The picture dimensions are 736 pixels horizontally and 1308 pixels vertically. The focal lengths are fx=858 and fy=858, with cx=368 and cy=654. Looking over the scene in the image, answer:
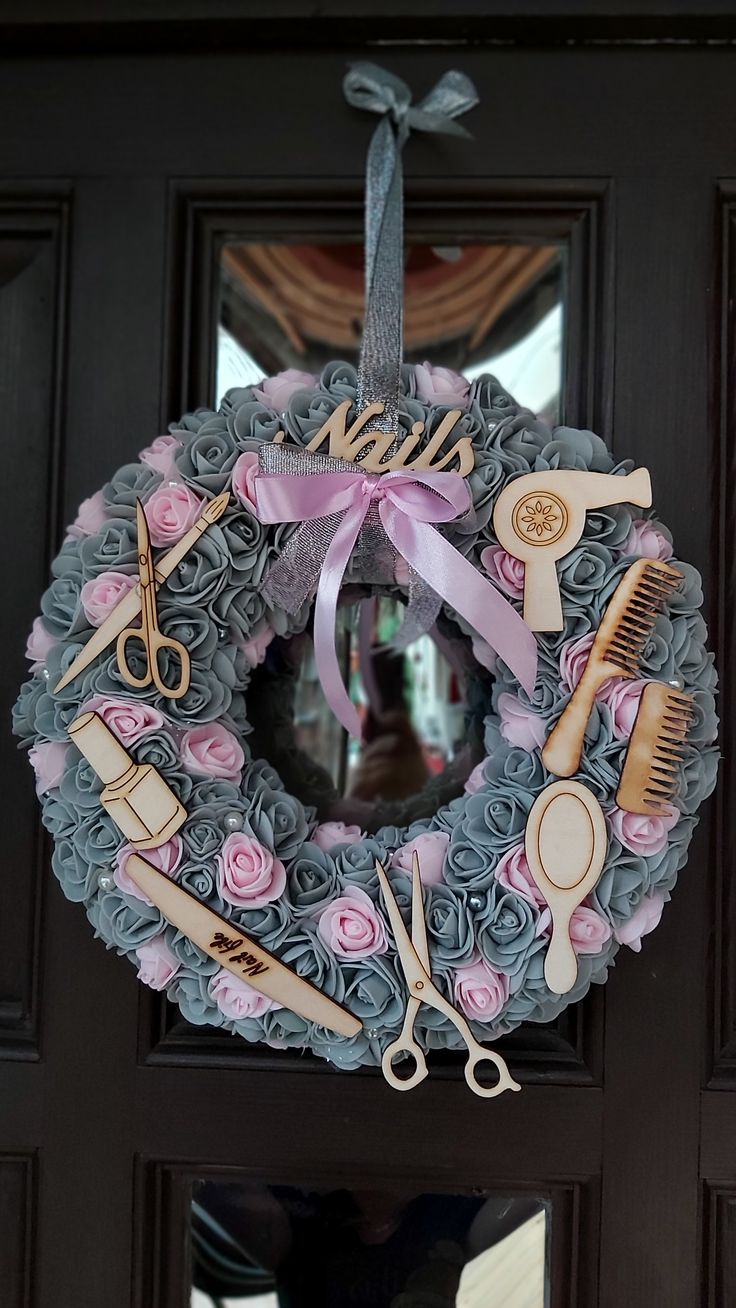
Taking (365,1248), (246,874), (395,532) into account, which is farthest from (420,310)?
(365,1248)

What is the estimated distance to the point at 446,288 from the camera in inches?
40.4

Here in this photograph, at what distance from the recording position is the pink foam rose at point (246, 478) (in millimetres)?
669

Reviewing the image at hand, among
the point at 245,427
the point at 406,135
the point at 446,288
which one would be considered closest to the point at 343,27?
the point at 406,135

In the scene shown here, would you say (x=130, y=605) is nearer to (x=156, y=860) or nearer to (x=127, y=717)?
(x=127, y=717)

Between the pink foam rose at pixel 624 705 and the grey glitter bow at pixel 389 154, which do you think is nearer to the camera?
the pink foam rose at pixel 624 705

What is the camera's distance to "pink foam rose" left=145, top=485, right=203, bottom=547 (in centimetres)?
66

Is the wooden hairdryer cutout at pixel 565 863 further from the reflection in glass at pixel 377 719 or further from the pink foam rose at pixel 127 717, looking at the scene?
the pink foam rose at pixel 127 717

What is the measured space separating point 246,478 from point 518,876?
1.20 ft

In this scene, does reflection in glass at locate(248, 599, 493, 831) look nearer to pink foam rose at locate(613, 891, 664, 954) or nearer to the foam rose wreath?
the foam rose wreath

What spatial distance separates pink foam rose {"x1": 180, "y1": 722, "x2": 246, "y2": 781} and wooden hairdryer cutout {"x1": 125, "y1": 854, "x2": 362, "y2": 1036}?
0.09 metres

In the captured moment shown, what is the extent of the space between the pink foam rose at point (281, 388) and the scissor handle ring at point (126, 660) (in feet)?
0.70

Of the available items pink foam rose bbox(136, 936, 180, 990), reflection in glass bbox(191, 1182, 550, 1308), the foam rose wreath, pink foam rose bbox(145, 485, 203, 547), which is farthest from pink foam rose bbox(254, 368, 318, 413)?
reflection in glass bbox(191, 1182, 550, 1308)

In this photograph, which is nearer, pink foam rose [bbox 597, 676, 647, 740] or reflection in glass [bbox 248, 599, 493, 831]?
pink foam rose [bbox 597, 676, 647, 740]

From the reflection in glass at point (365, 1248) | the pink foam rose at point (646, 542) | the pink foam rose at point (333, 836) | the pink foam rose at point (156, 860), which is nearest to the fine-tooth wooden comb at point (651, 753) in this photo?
the pink foam rose at point (646, 542)
